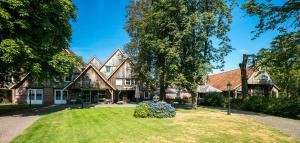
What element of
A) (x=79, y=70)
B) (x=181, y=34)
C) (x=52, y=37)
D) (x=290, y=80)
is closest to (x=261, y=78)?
(x=290, y=80)

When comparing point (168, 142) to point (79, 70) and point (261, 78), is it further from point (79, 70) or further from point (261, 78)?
point (261, 78)

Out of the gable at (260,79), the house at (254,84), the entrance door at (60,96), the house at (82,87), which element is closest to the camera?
the house at (82,87)

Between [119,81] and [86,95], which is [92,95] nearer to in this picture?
[86,95]

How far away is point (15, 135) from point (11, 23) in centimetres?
1207

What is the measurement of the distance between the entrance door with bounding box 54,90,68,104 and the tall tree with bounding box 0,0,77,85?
1588 cm

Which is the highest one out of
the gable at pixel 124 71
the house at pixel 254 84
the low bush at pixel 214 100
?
the gable at pixel 124 71

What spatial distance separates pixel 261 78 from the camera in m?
50.3

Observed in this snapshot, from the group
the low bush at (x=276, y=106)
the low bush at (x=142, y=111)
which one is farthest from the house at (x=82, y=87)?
the low bush at (x=276, y=106)

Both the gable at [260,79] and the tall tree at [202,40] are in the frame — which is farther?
the gable at [260,79]

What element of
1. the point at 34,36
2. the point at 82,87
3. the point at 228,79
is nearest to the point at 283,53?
the point at 34,36

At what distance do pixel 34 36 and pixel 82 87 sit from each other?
17.6 metres

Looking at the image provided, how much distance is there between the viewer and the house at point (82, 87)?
40.8 metres

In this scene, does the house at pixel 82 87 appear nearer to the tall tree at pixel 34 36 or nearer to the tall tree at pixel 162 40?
the tall tree at pixel 162 40

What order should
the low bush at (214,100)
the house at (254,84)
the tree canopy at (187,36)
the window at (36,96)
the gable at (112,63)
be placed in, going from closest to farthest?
1. the tree canopy at (187,36)
2. the low bush at (214,100)
3. the window at (36,96)
4. the house at (254,84)
5. the gable at (112,63)
